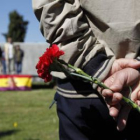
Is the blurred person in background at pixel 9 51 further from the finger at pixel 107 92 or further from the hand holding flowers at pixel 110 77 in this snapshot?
the finger at pixel 107 92

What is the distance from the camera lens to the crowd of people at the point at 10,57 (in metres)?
14.0

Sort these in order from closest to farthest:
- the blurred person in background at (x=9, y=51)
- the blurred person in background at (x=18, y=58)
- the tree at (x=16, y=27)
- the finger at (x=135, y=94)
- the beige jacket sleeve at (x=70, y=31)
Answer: the finger at (x=135, y=94)
the beige jacket sleeve at (x=70, y=31)
the blurred person in background at (x=9, y=51)
the blurred person in background at (x=18, y=58)
the tree at (x=16, y=27)

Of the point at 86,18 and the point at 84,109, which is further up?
the point at 86,18

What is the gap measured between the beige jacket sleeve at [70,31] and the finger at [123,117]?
6.9 inches

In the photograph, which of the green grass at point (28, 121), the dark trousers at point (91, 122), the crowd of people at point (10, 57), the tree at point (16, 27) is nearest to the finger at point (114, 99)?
the dark trousers at point (91, 122)

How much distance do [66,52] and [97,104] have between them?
9.5 inches

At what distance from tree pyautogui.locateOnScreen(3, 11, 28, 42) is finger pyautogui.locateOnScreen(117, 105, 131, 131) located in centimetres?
4529

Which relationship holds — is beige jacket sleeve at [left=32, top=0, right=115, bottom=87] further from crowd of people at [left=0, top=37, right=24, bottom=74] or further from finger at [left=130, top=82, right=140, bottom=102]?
crowd of people at [left=0, top=37, right=24, bottom=74]

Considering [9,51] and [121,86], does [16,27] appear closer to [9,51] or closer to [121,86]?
[9,51]

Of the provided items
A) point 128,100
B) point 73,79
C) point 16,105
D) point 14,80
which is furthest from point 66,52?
point 14,80

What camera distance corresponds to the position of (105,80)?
1.40 meters

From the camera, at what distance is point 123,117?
4.54 feet

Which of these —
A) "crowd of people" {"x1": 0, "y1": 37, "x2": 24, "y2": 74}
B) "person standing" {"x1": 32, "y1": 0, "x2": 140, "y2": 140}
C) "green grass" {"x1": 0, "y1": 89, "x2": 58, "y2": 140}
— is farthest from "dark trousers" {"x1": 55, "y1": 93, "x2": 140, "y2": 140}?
"crowd of people" {"x1": 0, "y1": 37, "x2": 24, "y2": 74}

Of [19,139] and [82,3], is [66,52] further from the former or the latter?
[19,139]
